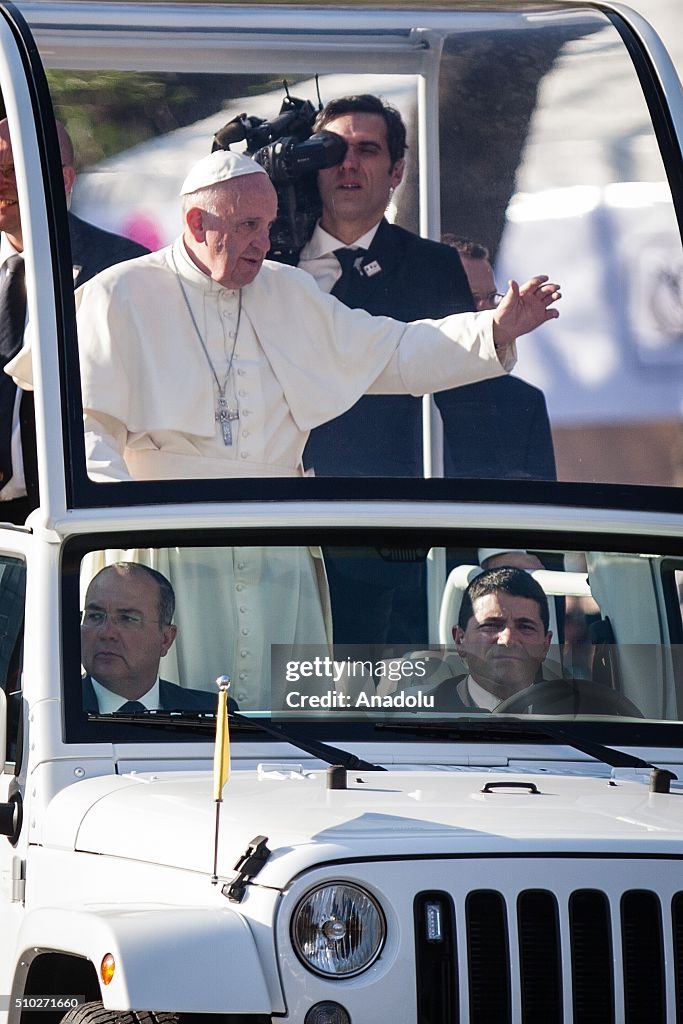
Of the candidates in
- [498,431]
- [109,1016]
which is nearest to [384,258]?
[498,431]

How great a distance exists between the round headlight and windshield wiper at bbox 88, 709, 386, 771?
2.86 feet

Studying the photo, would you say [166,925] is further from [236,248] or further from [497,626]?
[236,248]

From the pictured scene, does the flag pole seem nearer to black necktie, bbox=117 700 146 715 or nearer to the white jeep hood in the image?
the white jeep hood

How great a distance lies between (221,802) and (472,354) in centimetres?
163

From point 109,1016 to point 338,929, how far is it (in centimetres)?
61

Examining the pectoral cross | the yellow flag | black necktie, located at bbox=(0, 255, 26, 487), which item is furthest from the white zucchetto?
the yellow flag

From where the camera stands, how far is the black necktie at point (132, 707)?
4934mm

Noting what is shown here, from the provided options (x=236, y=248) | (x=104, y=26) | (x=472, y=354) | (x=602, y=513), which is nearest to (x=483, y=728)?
(x=602, y=513)

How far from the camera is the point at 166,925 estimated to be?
12.9 feet

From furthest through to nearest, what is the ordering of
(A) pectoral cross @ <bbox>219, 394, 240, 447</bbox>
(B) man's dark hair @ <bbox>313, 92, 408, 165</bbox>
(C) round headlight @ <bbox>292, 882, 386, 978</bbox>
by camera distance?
1. (B) man's dark hair @ <bbox>313, 92, 408, 165</bbox>
2. (A) pectoral cross @ <bbox>219, 394, 240, 447</bbox>
3. (C) round headlight @ <bbox>292, 882, 386, 978</bbox>

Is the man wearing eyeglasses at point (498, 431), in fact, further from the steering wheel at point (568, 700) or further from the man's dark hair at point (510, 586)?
the steering wheel at point (568, 700)

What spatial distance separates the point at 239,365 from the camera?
204 inches

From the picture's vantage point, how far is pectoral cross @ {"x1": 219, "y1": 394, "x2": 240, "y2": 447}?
5094 mm

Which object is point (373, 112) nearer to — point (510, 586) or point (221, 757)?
point (510, 586)
